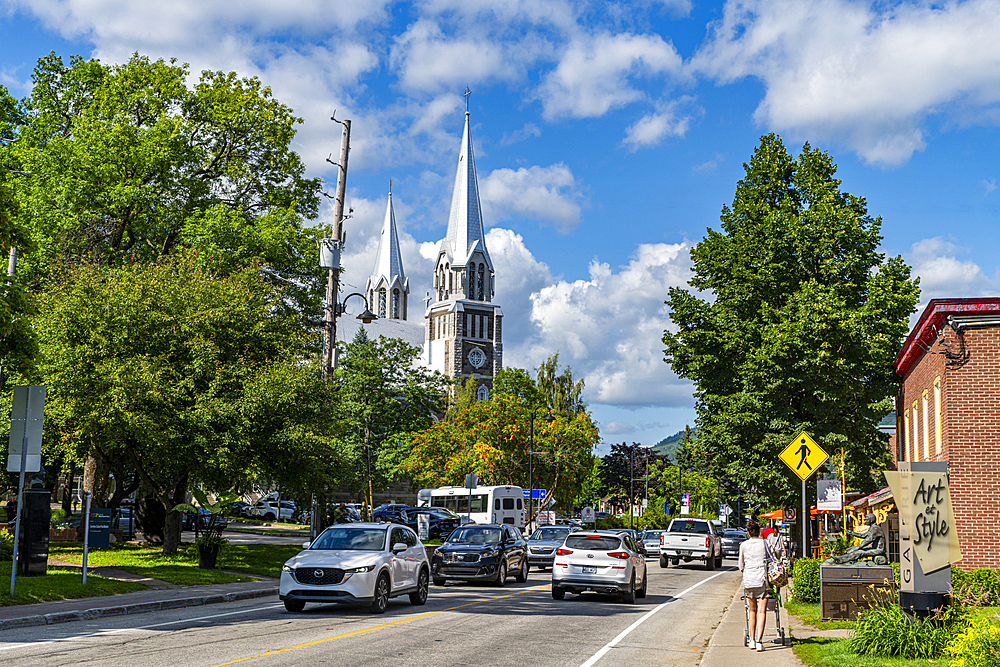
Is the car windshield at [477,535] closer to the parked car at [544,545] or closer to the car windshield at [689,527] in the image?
the parked car at [544,545]

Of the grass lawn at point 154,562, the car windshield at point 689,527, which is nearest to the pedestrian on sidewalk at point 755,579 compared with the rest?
the grass lawn at point 154,562

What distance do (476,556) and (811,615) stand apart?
Result: 29.8ft

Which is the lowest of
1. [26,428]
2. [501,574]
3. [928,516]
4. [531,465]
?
[501,574]

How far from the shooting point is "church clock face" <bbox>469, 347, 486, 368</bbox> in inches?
5143

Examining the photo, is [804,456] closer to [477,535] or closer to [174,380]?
[477,535]

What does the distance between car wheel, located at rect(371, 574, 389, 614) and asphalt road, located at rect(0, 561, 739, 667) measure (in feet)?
0.68

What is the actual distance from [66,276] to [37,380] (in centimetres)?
442

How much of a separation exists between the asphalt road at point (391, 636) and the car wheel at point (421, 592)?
0.37 m

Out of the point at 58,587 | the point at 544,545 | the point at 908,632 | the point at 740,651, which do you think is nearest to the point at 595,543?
the point at 740,651

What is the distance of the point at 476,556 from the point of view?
23.7m

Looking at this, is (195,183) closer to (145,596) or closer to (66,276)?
(66,276)

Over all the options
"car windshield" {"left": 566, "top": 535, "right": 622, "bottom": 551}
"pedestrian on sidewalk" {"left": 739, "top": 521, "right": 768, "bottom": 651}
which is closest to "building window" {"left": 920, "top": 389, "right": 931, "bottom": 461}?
"car windshield" {"left": 566, "top": 535, "right": 622, "bottom": 551}

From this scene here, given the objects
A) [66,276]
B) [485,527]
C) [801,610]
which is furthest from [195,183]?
[801,610]

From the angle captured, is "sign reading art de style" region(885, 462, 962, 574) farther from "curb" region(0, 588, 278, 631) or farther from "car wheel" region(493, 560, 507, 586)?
"car wheel" region(493, 560, 507, 586)
